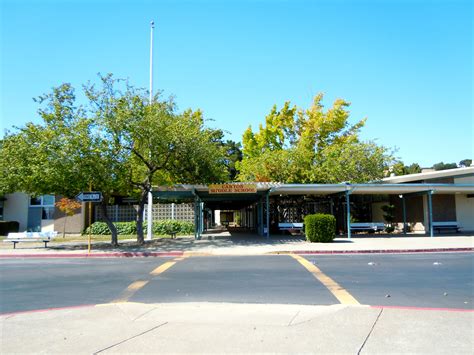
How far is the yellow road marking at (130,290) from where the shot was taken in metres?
7.95

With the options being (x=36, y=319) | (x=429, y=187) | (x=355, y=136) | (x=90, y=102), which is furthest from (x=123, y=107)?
(x=355, y=136)

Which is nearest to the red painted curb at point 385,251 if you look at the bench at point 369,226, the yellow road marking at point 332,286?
the yellow road marking at point 332,286

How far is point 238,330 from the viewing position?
18.3 ft

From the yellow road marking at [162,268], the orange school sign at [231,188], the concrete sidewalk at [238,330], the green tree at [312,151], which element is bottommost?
the yellow road marking at [162,268]

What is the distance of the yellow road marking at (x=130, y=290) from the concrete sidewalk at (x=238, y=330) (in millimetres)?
855

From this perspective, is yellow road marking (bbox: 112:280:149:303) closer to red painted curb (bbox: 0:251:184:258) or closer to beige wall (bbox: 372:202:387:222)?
red painted curb (bbox: 0:251:184:258)

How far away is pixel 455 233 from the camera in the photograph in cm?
2622

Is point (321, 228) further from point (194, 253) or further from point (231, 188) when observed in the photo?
point (194, 253)

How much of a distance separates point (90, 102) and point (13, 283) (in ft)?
35.9

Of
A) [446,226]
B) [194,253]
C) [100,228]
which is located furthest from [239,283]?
[100,228]

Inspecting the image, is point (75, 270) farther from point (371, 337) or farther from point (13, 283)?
point (371, 337)

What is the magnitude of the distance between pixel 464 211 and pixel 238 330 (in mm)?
26953

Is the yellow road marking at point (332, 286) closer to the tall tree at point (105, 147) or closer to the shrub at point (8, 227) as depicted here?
the tall tree at point (105, 147)

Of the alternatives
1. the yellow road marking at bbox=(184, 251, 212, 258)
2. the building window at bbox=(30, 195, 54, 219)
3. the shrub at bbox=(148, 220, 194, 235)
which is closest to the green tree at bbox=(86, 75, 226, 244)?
the yellow road marking at bbox=(184, 251, 212, 258)
